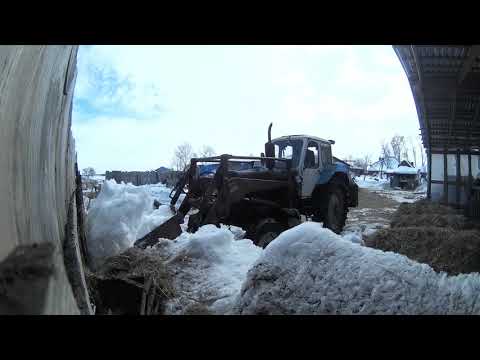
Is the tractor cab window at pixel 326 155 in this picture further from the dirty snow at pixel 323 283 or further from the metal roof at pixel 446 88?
the dirty snow at pixel 323 283

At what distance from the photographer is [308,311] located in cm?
255

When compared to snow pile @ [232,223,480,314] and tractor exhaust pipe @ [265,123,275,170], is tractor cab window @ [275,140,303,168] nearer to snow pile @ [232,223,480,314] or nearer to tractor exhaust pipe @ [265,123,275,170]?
tractor exhaust pipe @ [265,123,275,170]

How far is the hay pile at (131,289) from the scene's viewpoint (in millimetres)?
3283

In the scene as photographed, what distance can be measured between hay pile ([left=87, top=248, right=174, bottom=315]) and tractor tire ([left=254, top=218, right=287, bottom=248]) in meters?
2.47

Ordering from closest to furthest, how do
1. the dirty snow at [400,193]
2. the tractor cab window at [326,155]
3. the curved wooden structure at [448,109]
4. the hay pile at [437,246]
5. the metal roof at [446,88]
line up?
the hay pile at [437,246], the tractor cab window at [326,155], the metal roof at [446,88], the curved wooden structure at [448,109], the dirty snow at [400,193]

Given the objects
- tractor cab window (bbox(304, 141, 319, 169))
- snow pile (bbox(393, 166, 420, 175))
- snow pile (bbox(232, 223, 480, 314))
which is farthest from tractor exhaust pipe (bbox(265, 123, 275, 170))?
snow pile (bbox(393, 166, 420, 175))

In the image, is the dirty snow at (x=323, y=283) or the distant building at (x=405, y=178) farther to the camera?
the distant building at (x=405, y=178)

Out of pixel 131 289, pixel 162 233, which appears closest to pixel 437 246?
pixel 162 233

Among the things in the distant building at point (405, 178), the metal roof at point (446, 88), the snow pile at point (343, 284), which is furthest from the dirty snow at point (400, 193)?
the snow pile at point (343, 284)

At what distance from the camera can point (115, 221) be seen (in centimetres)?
514

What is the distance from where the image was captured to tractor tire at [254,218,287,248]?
19.8 feet

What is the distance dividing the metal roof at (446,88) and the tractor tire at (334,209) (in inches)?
179

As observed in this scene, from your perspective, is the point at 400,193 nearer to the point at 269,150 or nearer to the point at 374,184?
the point at 374,184
